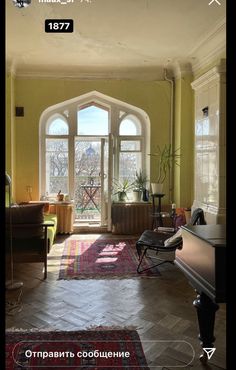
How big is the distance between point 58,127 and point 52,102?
568 mm

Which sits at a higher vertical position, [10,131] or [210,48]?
[210,48]

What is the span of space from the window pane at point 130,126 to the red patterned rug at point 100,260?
2386 millimetres

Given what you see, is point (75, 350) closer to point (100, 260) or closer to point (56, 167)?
point (100, 260)

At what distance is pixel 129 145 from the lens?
6625 millimetres

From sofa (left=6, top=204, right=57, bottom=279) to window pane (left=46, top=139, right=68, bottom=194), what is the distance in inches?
116

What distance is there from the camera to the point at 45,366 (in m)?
1.78

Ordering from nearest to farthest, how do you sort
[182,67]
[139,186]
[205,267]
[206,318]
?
1. [205,267]
2. [206,318]
3. [182,67]
4. [139,186]

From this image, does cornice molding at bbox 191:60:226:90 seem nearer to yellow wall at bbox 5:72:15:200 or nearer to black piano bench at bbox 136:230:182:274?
black piano bench at bbox 136:230:182:274

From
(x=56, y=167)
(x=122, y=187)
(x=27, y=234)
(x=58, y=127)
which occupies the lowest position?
(x=27, y=234)

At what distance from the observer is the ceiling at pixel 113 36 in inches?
145

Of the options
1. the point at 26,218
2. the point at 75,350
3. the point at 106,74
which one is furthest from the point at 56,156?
the point at 75,350

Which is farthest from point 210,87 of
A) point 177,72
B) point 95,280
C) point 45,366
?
point 45,366

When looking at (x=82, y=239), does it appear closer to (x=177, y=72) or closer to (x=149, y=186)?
(x=149, y=186)

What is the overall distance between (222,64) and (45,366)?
412cm
